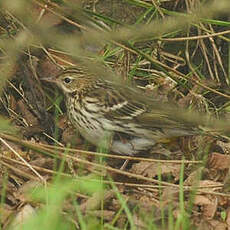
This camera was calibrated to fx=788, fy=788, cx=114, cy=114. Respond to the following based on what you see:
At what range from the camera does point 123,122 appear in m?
6.05

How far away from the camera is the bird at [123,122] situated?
599 centimetres

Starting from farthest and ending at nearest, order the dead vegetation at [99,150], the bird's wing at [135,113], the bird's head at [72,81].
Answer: the bird's head at [72,81] → the bird's wing at [135,113] → the dead vegetation at [99,150]

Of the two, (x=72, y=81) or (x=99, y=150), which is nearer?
(x=99, y=150)

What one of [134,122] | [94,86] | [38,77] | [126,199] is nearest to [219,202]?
[126,199]

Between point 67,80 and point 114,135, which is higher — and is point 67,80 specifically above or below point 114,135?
above

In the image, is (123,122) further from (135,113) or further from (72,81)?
(72,81)

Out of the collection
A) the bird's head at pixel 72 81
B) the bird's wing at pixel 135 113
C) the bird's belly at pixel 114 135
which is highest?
the bird's head at pixel 72 81

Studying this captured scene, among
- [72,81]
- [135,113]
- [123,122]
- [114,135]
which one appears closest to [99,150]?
[114,135]

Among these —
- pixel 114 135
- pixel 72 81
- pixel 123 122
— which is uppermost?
pixel 72 81

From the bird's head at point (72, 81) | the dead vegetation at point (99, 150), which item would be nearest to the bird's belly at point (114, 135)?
the dead vegetation at point (99, 150)

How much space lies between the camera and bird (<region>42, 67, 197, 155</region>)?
599 centimetres

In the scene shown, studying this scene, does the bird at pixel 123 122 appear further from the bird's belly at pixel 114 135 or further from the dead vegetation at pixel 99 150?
the dead vegetation at pixel 99 150

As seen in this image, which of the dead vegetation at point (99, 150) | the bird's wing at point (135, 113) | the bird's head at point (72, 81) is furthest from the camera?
the bird's head at point (72, 81)

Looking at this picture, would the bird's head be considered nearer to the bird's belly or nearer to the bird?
the bird
